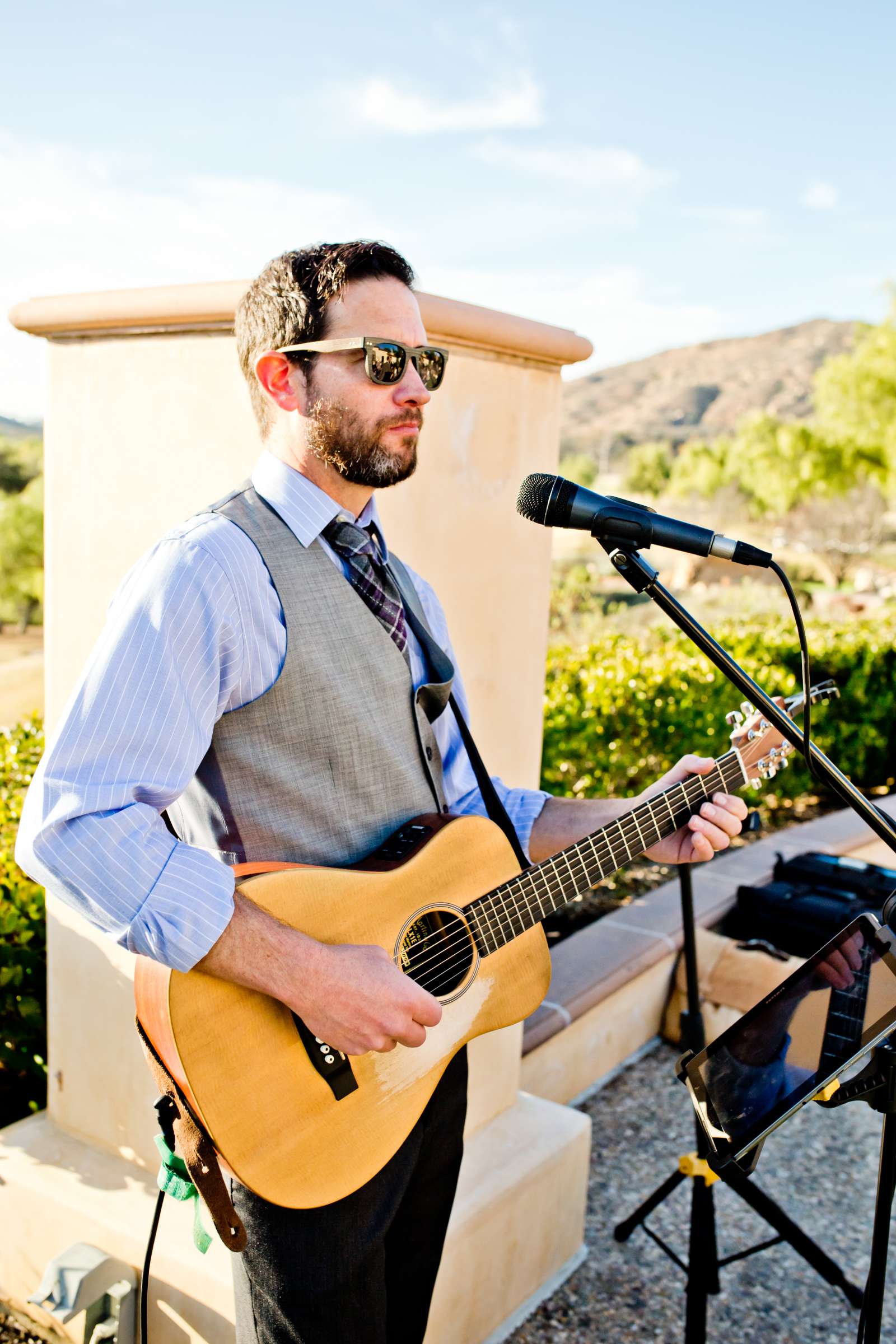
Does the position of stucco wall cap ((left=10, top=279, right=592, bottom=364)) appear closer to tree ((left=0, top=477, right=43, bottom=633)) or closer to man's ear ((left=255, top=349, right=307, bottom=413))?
man's ear ((left=255, top=349, right=307, bottom=413))

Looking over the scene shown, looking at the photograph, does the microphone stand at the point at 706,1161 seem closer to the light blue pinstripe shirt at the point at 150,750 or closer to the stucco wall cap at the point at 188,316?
the light blue pinstripe shirt at the point at 150,750

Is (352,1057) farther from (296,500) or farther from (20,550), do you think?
Result: (20,550)

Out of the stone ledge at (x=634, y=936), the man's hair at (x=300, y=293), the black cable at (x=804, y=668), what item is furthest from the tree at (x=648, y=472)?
the black cable at (x=804, y=668)

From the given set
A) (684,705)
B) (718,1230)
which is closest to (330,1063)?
(718,1230)

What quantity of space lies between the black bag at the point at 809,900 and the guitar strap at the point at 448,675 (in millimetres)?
2515

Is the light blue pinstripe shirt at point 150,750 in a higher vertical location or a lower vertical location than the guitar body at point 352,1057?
higher

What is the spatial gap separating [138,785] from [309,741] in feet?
1.00

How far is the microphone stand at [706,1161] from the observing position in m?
1.56

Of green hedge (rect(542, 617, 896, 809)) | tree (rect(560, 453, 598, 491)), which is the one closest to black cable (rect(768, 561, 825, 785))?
green hedge (rect(542, 617, 896, 809))

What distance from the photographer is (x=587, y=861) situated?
1930mm

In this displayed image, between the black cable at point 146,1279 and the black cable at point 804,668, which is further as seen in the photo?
the black cable at point 146,1279

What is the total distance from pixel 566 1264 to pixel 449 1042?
143cm

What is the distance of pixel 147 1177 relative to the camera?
235cm

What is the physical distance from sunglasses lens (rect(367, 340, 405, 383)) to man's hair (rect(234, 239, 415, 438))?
5 cm
